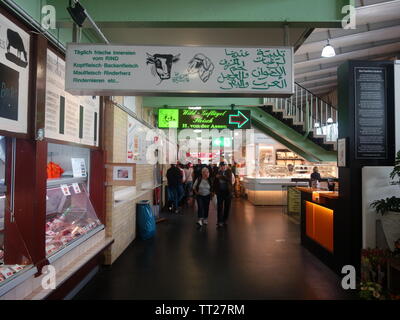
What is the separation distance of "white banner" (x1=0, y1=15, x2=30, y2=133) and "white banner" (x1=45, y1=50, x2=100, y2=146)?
33 cm

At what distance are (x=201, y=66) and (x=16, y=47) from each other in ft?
5.58

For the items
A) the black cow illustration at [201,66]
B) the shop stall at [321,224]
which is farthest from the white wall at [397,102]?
the black cow illustration at [201,66]

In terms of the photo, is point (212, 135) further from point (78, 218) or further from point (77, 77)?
point (77, 77)

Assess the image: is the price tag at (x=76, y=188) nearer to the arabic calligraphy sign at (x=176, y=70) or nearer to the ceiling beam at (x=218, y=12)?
the arabic calligraphy sign at (x=176, y=70)

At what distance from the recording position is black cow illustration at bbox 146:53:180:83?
288 centimetres

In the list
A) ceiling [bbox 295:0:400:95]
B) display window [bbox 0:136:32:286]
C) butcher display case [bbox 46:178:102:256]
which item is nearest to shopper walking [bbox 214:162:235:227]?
butcher display case [bbox 46:178:102:256]

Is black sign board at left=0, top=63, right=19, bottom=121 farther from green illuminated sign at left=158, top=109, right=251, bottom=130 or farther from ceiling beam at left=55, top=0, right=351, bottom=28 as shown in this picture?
green illuminated sign at left=158, top=109, right=251, bottom=130

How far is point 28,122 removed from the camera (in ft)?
8.84

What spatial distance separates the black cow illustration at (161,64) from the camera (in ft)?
9.44

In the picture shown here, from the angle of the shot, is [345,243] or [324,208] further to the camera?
[324,208]

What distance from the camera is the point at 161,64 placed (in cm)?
288

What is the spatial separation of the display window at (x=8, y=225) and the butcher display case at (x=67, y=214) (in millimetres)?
371
